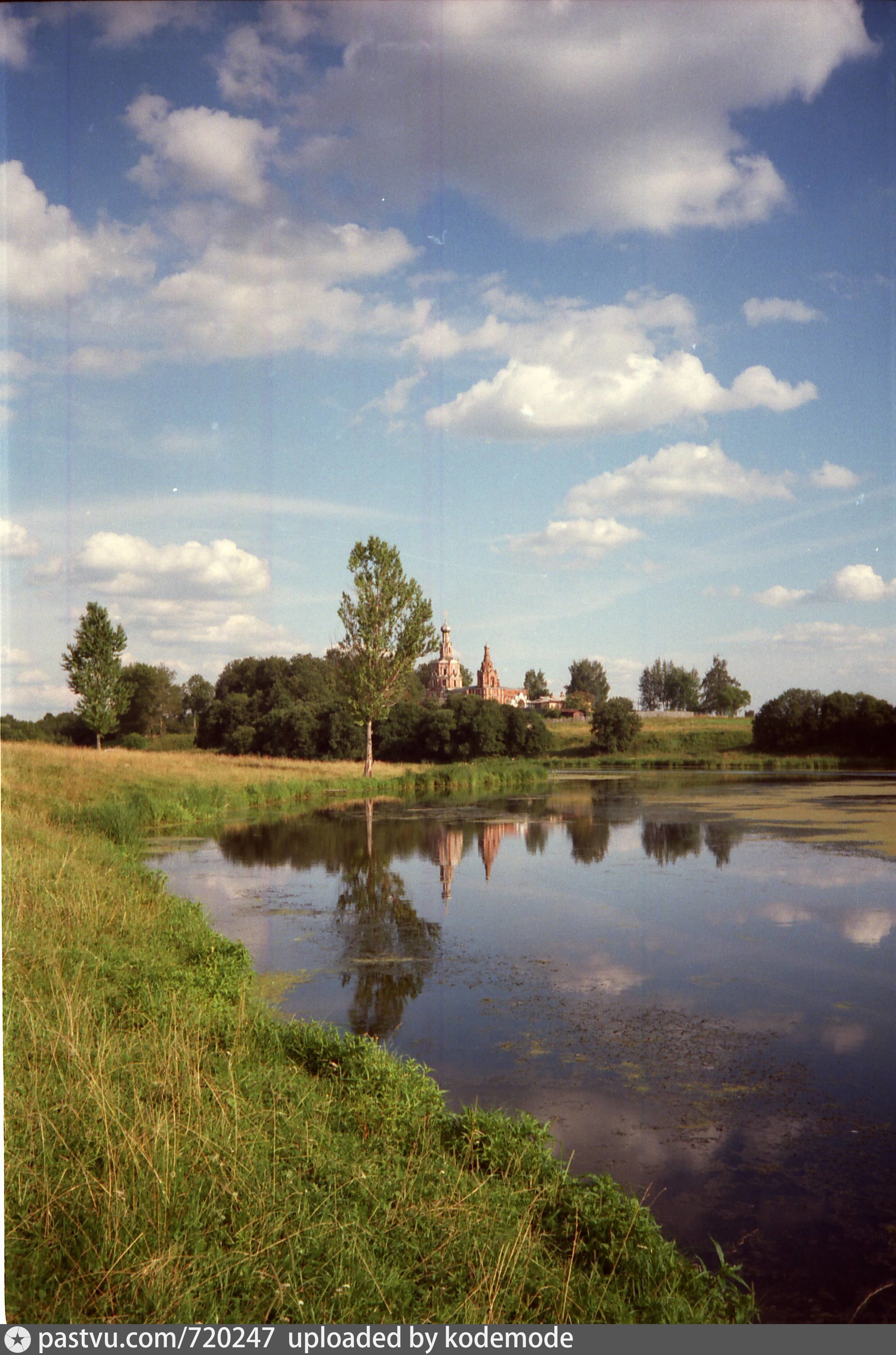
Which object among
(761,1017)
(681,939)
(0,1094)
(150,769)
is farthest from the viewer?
(150,769)

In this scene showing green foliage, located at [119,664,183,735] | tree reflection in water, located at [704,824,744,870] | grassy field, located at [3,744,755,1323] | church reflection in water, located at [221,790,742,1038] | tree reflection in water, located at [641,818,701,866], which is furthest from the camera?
green foliage, located at [119,664,183,735]

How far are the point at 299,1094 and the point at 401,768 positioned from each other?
3727cm

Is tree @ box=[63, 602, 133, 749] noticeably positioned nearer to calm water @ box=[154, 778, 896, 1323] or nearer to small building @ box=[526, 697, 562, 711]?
calm water @ box=[154, 778, 896, 1323]

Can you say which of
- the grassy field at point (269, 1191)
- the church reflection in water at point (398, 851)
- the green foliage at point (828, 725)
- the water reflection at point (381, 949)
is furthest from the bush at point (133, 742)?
the grassy field at point (269, 1191)

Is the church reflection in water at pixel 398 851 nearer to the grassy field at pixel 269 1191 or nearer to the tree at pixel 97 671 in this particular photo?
the grassy field at pixel 269 1191

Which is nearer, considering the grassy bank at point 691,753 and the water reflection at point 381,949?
the water reflection at point 381,949

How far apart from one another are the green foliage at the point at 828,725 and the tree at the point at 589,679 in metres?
72.7

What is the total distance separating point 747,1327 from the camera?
2.61 m

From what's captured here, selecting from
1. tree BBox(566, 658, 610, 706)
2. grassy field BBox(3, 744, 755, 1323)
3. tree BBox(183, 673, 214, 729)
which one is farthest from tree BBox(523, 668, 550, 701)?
grassy field BBox(3, 744, 755, 1323)

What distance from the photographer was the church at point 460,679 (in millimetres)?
105625

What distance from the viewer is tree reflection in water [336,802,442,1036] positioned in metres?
7.49

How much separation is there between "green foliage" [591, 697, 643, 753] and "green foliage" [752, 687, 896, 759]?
8360 millimetres

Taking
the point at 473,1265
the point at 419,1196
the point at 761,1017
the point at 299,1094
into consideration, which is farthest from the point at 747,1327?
the point at 761,1017

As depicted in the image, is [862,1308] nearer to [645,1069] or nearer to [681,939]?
[645,1069]
